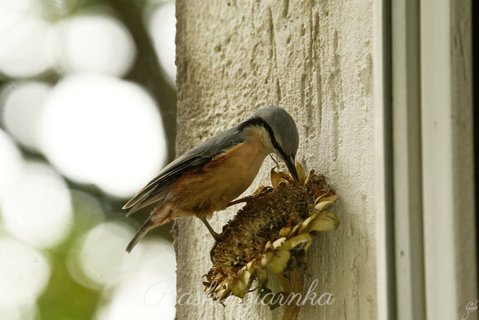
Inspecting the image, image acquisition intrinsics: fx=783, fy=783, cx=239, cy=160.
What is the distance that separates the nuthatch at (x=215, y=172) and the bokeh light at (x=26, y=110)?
0.79m

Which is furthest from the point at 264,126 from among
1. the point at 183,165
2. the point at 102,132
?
the point at 102,132

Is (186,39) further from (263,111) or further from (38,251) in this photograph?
(38,251)

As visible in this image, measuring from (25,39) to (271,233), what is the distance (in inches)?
48.0

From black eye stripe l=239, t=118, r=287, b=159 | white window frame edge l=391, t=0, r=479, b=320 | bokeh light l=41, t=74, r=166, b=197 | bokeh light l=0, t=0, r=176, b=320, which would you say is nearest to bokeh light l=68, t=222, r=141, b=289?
bokeh light l=0, t=0, r=176, b=320

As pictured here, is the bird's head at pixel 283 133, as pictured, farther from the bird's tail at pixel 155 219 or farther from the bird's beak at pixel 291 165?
the bird's tail at pixel 155 219

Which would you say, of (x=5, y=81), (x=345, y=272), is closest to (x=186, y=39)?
(x=5, y=81)

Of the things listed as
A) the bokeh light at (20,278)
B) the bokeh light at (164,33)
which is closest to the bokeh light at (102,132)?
the bokeh light at (164,33)

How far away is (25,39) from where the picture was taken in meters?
2.21

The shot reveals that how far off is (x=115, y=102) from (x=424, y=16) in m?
1.25

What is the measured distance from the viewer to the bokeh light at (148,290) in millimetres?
1708

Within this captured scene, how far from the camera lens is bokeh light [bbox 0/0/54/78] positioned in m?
2.20

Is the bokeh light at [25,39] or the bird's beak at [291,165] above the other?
the bokeh light at [25,39]

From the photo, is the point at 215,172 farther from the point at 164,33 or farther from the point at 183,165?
the point at 164,33

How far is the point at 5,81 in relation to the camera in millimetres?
2273
